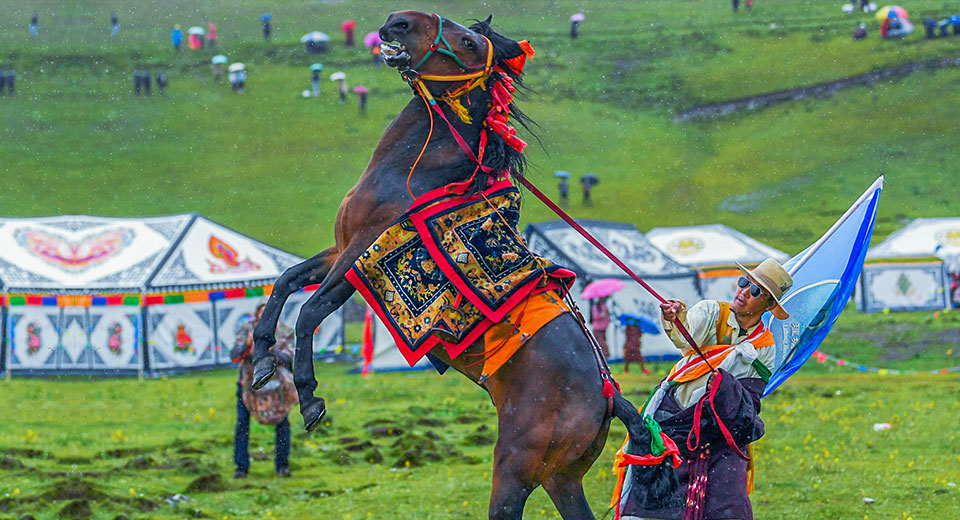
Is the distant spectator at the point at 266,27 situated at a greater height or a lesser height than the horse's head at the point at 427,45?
lesser

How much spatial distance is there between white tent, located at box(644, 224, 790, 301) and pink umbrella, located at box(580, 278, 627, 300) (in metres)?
3.79

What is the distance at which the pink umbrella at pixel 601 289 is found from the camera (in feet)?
69.9

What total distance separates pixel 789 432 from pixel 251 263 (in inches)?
494

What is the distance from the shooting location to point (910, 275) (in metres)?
29.9

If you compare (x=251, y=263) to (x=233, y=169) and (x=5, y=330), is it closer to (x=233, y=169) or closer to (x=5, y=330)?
(x=5, y=330)

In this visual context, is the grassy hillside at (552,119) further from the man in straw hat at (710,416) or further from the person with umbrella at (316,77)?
the man in straw hat at (710,416)

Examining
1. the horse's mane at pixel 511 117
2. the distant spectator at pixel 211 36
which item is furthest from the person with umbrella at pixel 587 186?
the horse's mane at pixel 511 117

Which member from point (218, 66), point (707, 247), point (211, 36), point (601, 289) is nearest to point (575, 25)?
point (218, 66)

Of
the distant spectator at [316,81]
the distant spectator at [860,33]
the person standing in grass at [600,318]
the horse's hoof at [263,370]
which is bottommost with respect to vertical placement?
the distant spectator at [316,81]

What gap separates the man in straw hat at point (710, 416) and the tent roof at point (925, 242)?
25755 mm

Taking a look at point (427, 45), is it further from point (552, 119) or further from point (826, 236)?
point (552, 119)

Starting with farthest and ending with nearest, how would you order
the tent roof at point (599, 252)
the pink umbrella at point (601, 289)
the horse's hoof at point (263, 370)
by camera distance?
1. the tent roof at point (599, 252)
2. the pink umbrella at point (601, 289)
3. the horse's hoof at point (263, 370)

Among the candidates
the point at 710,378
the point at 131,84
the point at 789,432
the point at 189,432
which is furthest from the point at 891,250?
the point at 131,84

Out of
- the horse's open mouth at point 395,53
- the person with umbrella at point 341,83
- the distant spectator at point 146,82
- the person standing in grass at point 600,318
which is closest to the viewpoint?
the horse's open mouth at point 395,53
